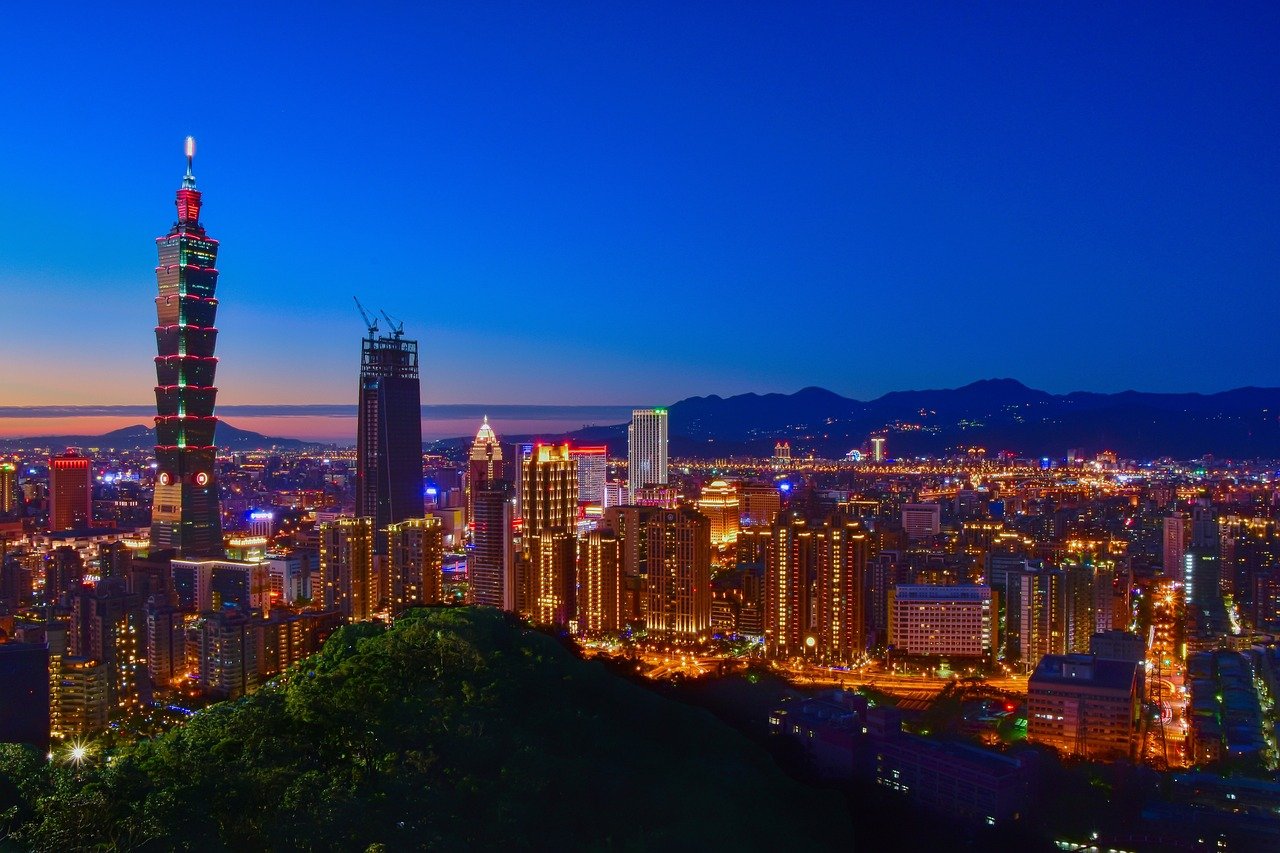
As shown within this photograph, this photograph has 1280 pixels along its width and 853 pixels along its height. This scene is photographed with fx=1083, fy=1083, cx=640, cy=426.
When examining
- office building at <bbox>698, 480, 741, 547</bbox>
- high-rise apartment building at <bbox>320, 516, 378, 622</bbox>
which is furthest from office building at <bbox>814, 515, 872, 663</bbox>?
office building at <bbox>698, 480, 741, 547</bbox>

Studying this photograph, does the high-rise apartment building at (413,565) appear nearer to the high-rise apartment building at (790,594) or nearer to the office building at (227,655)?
the office building at (227,655)

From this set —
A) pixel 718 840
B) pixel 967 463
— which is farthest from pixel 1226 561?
pixel 967 463

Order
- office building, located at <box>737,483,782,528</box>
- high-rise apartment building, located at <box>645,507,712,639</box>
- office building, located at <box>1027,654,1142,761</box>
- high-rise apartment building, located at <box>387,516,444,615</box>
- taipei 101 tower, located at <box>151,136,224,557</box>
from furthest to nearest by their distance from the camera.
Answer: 1. office building, located at <box>737,483,782,528</box>
2. taipei 101 tower, located at <box>151,136,224,557</box>
3. high-rise apartment building, located at <box>387,516,444,615</box>
4. high-rise apartment building, located at <box>645,507,712,639</box>
5. office building, located at <box>1027,654,1142,761</box>

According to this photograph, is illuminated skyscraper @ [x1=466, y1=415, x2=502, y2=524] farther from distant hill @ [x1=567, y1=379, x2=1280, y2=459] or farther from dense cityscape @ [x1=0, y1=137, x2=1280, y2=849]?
distant hill @ [x1=567, y1=379, x2=1280, y2=459]

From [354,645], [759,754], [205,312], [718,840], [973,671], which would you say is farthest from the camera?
[205,312]

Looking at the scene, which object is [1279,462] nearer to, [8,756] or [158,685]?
[158,685]

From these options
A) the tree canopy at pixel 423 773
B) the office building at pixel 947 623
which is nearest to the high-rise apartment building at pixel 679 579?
the office building at pixel 947 623
